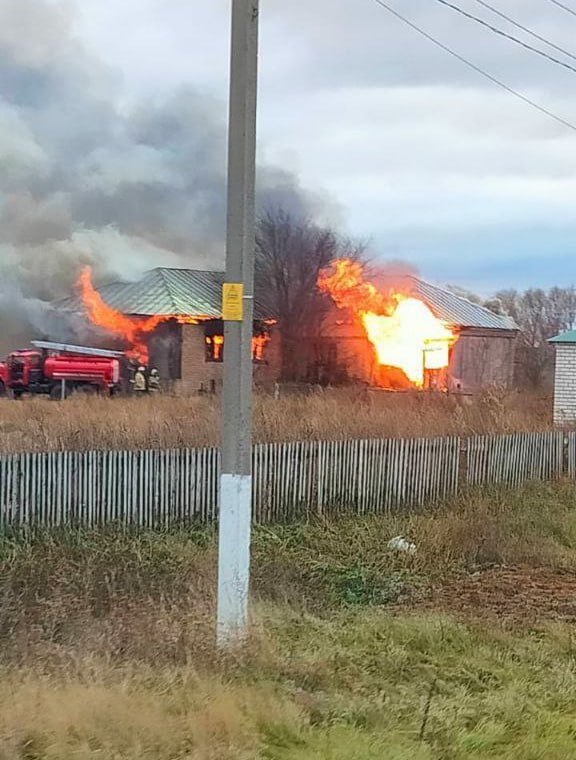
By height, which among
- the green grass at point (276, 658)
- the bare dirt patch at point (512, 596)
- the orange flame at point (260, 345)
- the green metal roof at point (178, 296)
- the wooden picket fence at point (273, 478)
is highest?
the green metal roof at point (178, 296)

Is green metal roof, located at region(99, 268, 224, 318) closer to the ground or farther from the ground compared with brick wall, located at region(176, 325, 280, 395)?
farther from the ground

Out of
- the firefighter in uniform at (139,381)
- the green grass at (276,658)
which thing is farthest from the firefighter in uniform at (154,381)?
the green grass at (276,658)

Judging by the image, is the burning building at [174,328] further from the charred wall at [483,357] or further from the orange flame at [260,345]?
the charred wall at [483,357]

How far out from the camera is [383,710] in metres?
4.83

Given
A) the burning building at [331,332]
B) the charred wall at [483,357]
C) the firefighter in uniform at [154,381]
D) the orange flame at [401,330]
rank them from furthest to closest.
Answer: the charred wall at [483,357]
the firefighter in uniform at [154,381]
the burning building at [331,332]
the orange flame at [401,330]

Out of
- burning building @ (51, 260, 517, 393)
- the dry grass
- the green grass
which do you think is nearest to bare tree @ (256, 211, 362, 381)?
burning building @ (51, 260, 517, 393)

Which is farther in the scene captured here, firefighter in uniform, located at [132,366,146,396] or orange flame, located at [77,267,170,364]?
orange flame, located at [77,267,170,364]

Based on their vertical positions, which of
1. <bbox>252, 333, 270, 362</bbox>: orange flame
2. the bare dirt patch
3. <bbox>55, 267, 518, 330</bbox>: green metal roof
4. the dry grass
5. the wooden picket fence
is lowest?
the bare dirt patch

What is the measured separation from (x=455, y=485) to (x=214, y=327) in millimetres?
21901

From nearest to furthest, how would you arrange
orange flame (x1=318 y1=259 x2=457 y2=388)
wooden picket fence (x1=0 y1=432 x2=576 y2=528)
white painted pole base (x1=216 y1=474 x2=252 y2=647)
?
1. white painted pole base (x1=216 y1=474 x2=252 y2=647)
2. wooden picket fence (x1=0 y1=432 x2=576 y2=528)
3. orange flame (x1=318 y1=259 x2=457 y2=388)

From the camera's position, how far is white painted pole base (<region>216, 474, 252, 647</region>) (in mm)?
5941

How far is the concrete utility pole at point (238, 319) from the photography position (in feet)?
19.6

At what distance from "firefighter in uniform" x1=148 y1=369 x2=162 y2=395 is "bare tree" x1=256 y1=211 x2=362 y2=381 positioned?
429 cm

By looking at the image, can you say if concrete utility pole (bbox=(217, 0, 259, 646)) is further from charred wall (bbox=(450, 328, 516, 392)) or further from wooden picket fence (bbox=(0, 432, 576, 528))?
charred wall (bbox=(450, 328, 516, 392))
